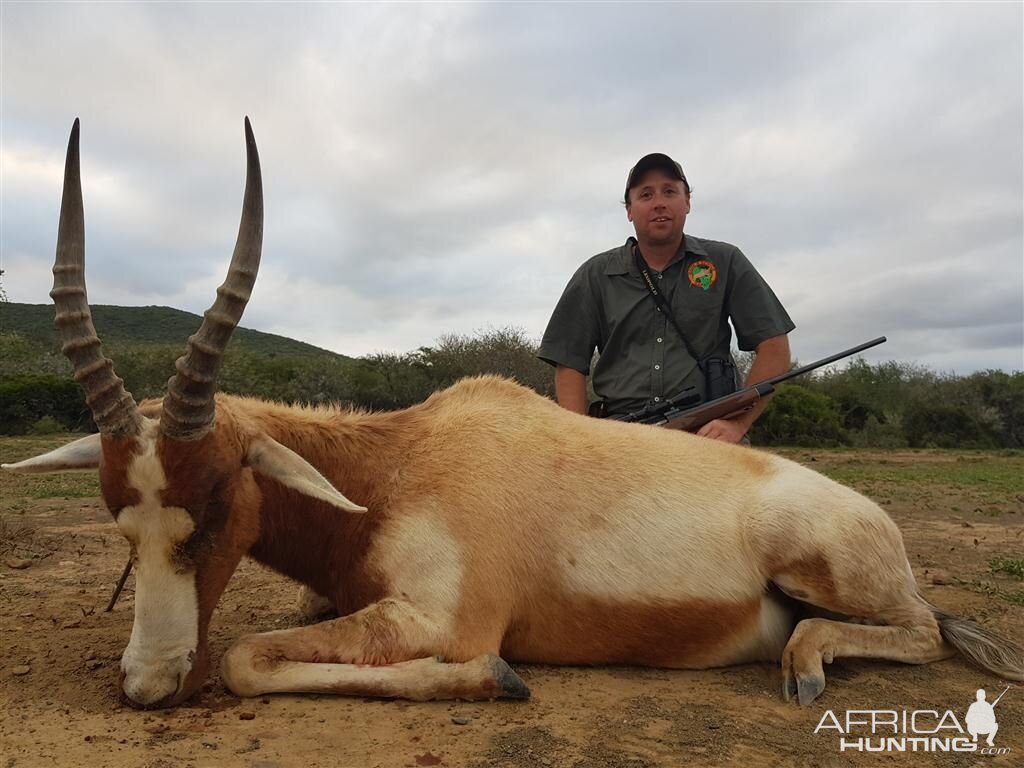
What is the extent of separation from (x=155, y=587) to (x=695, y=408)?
157 inches

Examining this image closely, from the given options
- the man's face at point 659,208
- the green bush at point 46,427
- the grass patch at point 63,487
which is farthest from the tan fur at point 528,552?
the green bush at point 46,427

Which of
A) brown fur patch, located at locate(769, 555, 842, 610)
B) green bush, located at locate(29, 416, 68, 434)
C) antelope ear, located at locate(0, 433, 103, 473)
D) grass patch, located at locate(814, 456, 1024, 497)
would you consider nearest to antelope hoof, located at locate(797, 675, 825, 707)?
brown fur patch, located at locate(769, 555, 842, 610)

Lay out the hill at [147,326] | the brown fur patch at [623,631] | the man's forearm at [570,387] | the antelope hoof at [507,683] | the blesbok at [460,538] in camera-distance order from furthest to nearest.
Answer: the hill at [147,326]
the man's forearm at [570,387]
the brown fur patch at [623,631]
the antelope hoof at [507,683]
the blesbok at [460,538]

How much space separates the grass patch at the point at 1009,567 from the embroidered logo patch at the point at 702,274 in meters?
3.53

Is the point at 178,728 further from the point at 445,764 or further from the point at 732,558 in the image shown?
the point at 732,558

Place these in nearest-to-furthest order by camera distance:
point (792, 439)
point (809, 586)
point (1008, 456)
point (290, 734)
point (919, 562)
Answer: point (290, 734), point (809, 586), point (919, 562), point (1008, 456), point (792, 439)

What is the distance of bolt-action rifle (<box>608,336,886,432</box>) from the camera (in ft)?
19.2

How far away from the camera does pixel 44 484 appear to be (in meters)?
12.5

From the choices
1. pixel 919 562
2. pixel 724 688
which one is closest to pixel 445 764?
pixel 724 688

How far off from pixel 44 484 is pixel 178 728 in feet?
37.4

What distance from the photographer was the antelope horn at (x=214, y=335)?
3.29m

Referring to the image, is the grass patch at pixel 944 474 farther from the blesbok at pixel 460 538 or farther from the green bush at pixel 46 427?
the green bush at pixel 46 427

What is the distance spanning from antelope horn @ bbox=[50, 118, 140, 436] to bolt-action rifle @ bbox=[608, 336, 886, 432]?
3.75m

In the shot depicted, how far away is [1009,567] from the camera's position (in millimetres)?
6625
